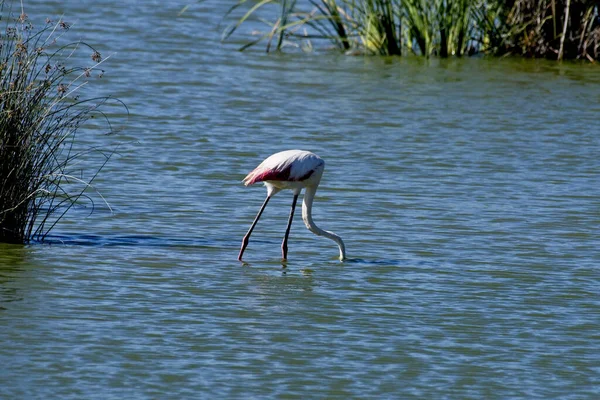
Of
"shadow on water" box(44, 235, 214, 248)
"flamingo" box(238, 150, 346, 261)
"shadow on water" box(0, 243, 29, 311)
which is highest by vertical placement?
"flamingo" box(238, 150, 346, 261)

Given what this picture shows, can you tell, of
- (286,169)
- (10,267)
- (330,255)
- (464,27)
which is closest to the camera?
(10,267)

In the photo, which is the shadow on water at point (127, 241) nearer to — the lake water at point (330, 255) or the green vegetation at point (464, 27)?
the lake water at point (330, 255)

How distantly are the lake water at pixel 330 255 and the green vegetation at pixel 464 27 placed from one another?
47.6 inches

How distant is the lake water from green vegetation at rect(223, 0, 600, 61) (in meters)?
1.21

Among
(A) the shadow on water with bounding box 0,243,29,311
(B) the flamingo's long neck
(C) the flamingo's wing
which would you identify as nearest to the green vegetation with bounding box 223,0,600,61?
(B) the flamingo's long neck

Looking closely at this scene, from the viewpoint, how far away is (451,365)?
6363 mm

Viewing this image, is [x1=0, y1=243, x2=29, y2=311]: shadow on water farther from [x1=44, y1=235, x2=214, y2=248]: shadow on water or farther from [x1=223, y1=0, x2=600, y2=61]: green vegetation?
[x1=223, y1=0, x2=600, y2=61]: green vegetation

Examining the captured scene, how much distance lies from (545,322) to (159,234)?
2.97 meters

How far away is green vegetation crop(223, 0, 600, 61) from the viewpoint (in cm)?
1712

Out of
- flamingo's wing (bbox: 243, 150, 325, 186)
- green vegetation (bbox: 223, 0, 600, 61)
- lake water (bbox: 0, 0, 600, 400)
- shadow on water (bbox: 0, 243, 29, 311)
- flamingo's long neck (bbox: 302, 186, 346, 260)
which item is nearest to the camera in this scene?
lake water (bbox: 0, 0, 600, 400)

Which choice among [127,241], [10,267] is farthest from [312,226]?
[10,267]

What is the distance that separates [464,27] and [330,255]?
30.7 feet

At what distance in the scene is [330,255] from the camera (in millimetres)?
8711

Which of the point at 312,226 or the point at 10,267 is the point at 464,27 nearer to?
the point at 312,226
